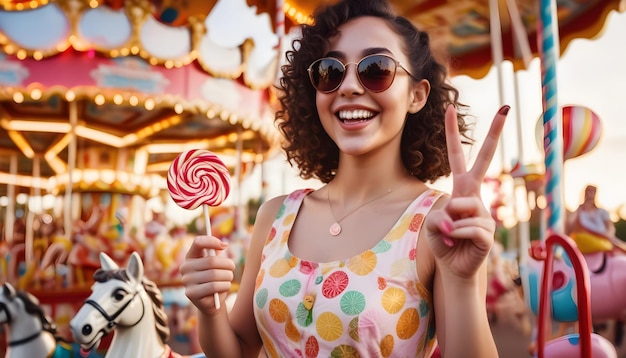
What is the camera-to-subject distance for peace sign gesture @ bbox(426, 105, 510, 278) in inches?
42.3

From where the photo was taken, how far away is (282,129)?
1847 millimetres

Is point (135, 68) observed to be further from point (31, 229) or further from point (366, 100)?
point (366, 100)

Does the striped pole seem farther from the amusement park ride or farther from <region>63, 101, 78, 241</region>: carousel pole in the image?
<region>63, 101, 78, 241</region>: carousel pole

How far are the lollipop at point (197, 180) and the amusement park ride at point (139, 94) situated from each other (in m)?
2.95

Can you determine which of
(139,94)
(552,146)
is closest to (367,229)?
Answer: (552,146)

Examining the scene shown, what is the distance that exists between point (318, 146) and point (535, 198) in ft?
14.9

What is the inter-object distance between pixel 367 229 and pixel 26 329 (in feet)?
9.67

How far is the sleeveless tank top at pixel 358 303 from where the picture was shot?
1.25 metres

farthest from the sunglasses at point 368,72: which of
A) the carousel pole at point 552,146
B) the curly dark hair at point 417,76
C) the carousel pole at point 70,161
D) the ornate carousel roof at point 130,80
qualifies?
the ornate carousel roof at point 130,80

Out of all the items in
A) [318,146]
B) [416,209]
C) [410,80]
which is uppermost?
[410,80]

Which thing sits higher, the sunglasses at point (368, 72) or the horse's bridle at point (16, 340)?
the sunglasses at point (368, 72)

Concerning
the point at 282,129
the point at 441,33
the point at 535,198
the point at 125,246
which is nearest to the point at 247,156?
the point at 125,246

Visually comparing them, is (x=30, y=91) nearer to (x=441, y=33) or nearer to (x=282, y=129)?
(x=441, y=33)

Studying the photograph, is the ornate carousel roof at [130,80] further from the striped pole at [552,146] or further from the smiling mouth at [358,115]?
the smiling mouth at [358,115]
